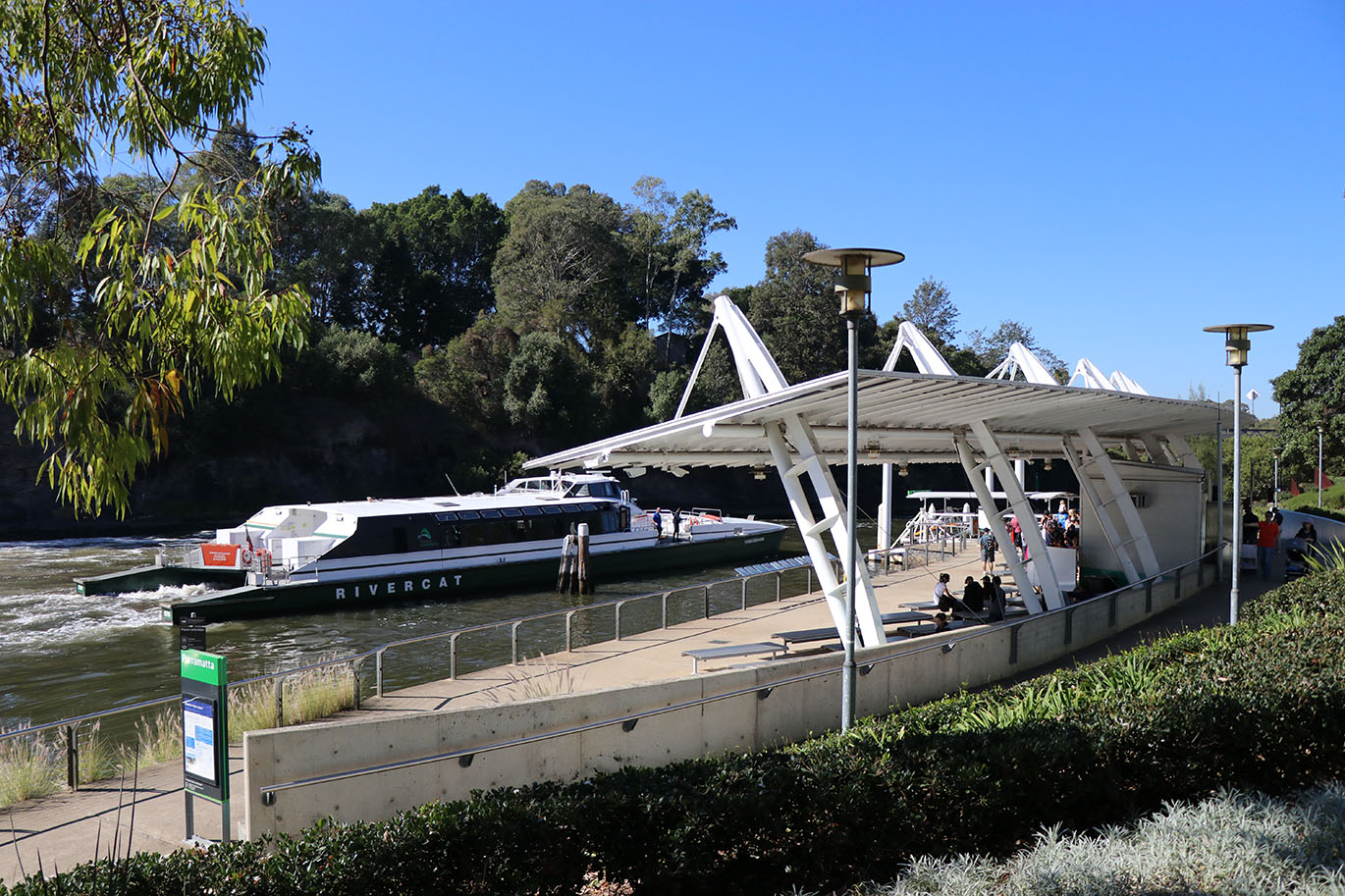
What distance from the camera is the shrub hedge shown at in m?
5.23

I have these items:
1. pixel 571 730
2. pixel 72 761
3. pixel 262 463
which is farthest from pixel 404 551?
pixel 262 463

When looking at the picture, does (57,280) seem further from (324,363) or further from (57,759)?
(324,363)

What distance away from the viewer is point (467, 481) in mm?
60500

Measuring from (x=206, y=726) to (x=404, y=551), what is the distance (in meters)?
25.7

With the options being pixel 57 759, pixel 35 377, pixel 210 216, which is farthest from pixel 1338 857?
pixel 57 759

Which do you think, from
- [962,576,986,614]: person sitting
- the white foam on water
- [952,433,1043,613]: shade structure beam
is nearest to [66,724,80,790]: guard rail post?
[962,576,986,614]: person sitting

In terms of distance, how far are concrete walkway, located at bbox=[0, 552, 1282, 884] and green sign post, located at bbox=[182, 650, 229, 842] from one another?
44 cm

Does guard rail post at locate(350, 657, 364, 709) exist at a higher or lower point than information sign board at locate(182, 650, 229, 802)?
lower

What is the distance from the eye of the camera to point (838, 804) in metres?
6.14

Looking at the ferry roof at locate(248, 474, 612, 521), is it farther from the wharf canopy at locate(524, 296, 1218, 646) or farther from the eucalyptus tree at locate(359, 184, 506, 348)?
the eucalyptus tree at locate(359, 184, 506, 348)

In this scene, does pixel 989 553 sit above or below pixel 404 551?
above

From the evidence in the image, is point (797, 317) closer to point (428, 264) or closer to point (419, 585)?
point (428, 264)

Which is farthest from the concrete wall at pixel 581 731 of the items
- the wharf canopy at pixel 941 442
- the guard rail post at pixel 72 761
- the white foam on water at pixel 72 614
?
the white foam on water at pixel 72 614

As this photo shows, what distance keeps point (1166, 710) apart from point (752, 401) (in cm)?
634
